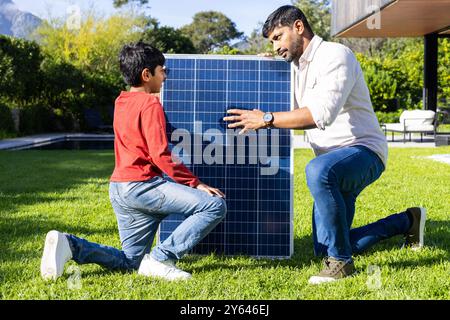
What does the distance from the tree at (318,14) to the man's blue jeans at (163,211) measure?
40.9 metres

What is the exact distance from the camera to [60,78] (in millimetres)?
20484

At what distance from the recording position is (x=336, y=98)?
10.5ft

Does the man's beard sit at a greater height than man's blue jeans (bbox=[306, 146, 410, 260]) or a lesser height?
greater

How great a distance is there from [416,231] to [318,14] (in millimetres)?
43333

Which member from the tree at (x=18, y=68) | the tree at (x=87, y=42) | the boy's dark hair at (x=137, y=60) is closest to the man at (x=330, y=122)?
the boy's dark hair at (x=137, y=60)

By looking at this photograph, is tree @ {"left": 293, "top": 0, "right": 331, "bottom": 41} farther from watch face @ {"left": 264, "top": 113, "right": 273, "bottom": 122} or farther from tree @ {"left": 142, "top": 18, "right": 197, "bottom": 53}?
watch face @ {"left": 264, "top": 113, "right": 273, "bottom": 122}

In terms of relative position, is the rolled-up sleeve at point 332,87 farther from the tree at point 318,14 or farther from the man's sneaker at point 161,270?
the tree at point 318,14

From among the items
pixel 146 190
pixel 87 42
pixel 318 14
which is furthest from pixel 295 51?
pixel 318 14

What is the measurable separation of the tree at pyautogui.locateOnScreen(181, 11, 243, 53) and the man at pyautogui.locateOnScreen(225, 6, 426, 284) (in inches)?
2252

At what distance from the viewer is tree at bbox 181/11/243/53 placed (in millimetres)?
60688

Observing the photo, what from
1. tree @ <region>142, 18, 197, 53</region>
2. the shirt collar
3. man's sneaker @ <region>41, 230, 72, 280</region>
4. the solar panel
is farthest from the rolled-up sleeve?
tree @ <region>142, 18, 197, 53</region>

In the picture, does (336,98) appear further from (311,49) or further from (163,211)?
(163,211)
